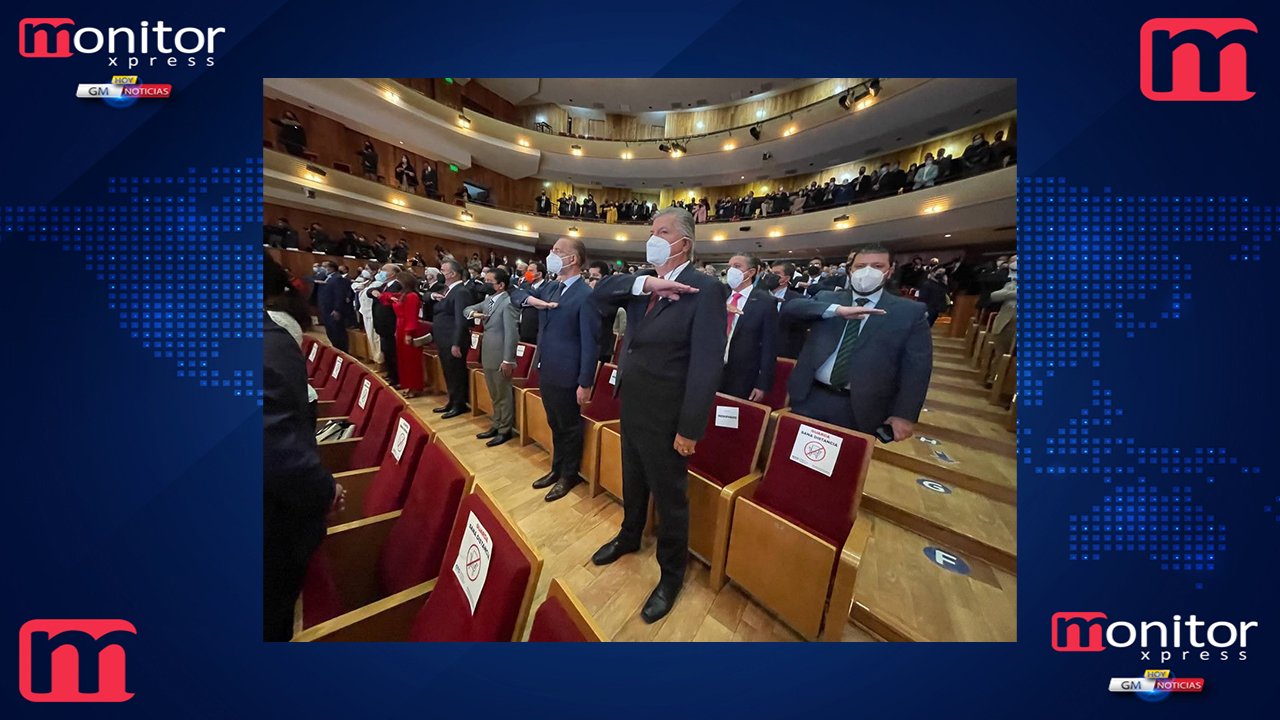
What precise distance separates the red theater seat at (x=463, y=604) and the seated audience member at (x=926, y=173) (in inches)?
79.9

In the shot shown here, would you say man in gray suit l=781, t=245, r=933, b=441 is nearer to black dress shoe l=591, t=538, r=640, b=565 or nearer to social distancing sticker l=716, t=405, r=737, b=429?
social distancing sticker l=716, t=405, r=737, b=429

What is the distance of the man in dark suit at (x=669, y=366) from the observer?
0.88m

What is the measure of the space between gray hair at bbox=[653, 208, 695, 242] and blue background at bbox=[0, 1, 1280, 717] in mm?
320

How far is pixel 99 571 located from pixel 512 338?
1.60 metres

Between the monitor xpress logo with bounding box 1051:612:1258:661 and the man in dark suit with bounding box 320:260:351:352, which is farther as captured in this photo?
the man in dark suit with bounding box 320:260:351:352

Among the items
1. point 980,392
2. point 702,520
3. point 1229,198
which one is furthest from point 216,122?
point 980,392

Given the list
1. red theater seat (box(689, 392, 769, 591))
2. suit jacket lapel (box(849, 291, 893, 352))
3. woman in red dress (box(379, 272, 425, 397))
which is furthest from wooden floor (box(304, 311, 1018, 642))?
woman in red dress (box(379, 272, 425, 397))

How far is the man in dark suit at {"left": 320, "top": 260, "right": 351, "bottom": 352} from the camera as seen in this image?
11.6ft

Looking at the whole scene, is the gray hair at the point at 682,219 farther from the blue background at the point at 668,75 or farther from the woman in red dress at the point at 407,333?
the woman in red dress at the point at 407,333

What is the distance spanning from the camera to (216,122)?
81 cm

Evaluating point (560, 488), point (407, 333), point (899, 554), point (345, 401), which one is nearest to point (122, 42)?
point (345, 401)

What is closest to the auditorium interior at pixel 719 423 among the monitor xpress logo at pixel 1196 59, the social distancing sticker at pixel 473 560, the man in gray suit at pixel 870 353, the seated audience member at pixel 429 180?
the social distancing sticker at pixel 473 560

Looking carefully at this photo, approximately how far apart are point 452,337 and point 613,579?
226 centimetres

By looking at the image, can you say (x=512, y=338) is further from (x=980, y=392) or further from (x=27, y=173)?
(x=980, y=392)
